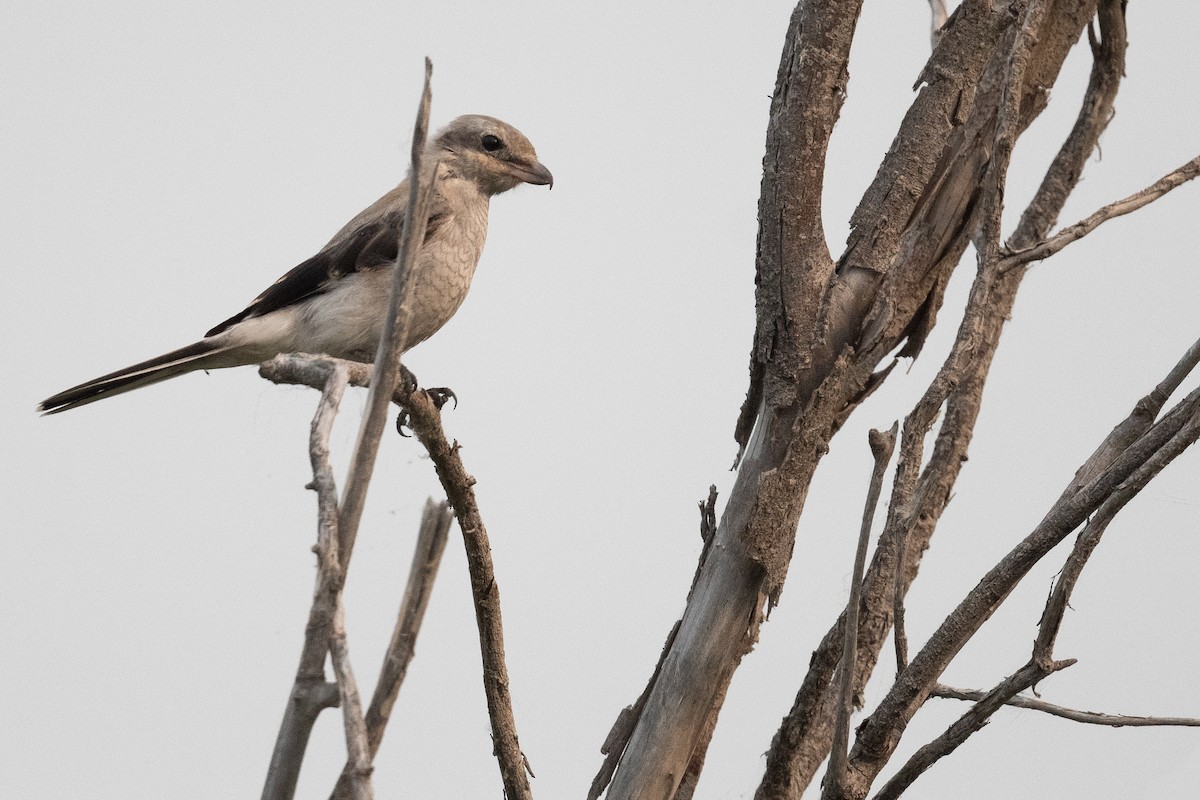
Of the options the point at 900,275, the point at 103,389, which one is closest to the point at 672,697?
the point at 900,275

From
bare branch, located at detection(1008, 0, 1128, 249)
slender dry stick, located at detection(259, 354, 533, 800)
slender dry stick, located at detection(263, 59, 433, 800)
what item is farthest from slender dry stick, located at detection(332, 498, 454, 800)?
bare branch, located at detection(1008, 0, 1128, 249)

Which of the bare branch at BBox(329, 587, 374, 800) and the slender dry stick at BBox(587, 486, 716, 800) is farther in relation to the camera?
the slender dry stick at BBox(587, 486, 716, 800)

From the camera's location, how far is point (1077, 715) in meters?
2.74

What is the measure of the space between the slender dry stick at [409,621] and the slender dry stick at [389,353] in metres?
1.02

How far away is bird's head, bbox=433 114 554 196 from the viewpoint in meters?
5.01

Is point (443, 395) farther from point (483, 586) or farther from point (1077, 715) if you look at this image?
point (1077, 715)

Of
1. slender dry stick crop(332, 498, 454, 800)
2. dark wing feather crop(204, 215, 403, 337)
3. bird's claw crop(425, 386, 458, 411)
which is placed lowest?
slender dry stick crop(332, 498, 454, 800)

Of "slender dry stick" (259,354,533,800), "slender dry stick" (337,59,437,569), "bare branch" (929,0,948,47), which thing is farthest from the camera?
"bare branch" (929,0,948,47)

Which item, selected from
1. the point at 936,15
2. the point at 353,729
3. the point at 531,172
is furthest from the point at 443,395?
the point at 353,729

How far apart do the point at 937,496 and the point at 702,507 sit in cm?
79

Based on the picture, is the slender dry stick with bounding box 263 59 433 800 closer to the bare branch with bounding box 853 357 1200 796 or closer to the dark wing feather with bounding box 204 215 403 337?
the bare branch with bounding box 853 357 1200 796

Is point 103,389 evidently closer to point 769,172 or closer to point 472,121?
point 472,121

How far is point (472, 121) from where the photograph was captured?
5090mm

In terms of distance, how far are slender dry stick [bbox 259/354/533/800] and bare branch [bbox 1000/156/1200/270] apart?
1.37m
